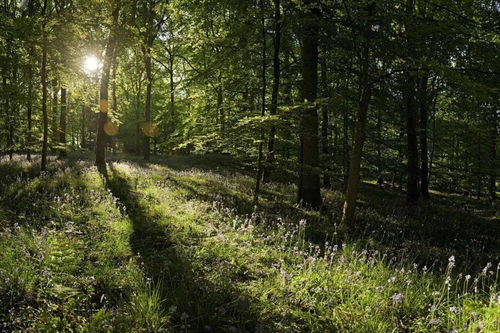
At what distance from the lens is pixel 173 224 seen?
313 inches

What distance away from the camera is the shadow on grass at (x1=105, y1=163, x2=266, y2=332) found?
4062 millimetres

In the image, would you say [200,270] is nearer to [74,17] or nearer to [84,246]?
[84,246]

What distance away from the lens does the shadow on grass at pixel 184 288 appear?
13.3 ft

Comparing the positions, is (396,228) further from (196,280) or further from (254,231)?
(196,280)

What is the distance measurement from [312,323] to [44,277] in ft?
11.7

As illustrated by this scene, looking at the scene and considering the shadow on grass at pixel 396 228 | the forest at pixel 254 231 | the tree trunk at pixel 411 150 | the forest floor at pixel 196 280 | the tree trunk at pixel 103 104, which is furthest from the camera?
the tree trunk at pixel 411 150

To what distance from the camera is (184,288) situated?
468 cm

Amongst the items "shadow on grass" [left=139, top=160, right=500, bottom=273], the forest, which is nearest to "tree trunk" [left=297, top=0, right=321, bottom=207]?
the forest

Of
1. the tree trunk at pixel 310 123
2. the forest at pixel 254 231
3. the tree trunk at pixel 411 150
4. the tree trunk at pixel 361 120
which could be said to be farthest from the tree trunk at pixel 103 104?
the tree trunk at pixel 411 150

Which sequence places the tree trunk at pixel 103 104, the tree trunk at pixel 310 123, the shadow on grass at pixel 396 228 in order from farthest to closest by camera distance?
1. the tree trunk at pixel 103 104
2. the tree trunk at pixel 310 123
3. the shadow on grass at pixel 396 228

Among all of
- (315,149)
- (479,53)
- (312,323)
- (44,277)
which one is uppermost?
(479,53)

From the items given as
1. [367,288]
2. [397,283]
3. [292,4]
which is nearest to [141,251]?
[367,288]

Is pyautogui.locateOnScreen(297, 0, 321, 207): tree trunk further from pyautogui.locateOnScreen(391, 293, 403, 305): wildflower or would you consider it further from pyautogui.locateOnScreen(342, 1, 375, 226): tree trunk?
pyautogui.locateOnScreen(391, 293, 403, 305): wildflower

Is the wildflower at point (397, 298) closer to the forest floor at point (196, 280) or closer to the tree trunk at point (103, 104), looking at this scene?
the forest floor at point (196, 280)
